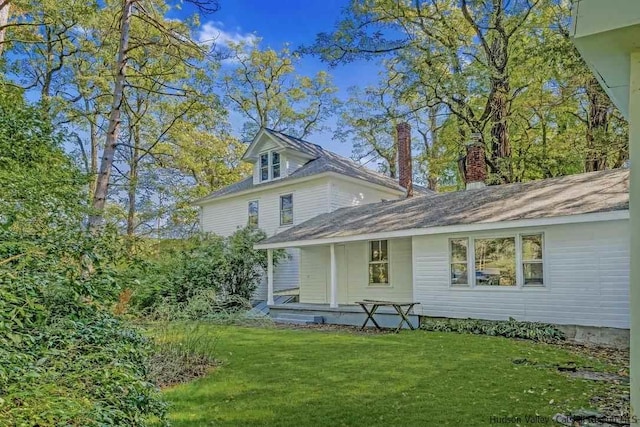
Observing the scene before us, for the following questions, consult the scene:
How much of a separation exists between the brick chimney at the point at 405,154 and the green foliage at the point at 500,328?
752cm


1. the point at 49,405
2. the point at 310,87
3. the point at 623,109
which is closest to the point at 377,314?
the point at 623,109

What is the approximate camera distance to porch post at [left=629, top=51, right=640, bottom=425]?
249 centimetres

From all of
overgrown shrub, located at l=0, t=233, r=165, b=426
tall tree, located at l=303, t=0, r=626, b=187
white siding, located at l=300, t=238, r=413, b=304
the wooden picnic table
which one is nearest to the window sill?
the wooden picnic table

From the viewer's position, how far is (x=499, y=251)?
10.8 metres

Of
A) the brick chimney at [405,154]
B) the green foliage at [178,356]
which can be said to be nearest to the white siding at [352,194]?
the brick chimney at [405,154]

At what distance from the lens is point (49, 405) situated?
2.00 meters

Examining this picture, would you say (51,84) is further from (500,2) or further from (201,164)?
(500,2)

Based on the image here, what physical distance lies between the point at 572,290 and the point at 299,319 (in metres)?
7.52

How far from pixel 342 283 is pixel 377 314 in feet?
10.7

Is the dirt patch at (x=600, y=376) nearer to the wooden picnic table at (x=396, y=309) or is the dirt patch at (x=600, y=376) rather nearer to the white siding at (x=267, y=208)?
the wooden picnic table at (x=396, y=309)

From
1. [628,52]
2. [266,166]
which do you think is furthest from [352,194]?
[628,52]

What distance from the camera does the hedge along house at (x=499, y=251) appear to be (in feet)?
30.4

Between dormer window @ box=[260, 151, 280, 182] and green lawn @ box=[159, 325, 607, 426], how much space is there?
1220cm

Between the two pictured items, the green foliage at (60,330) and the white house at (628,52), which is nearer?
the green foliage at (60,330)
